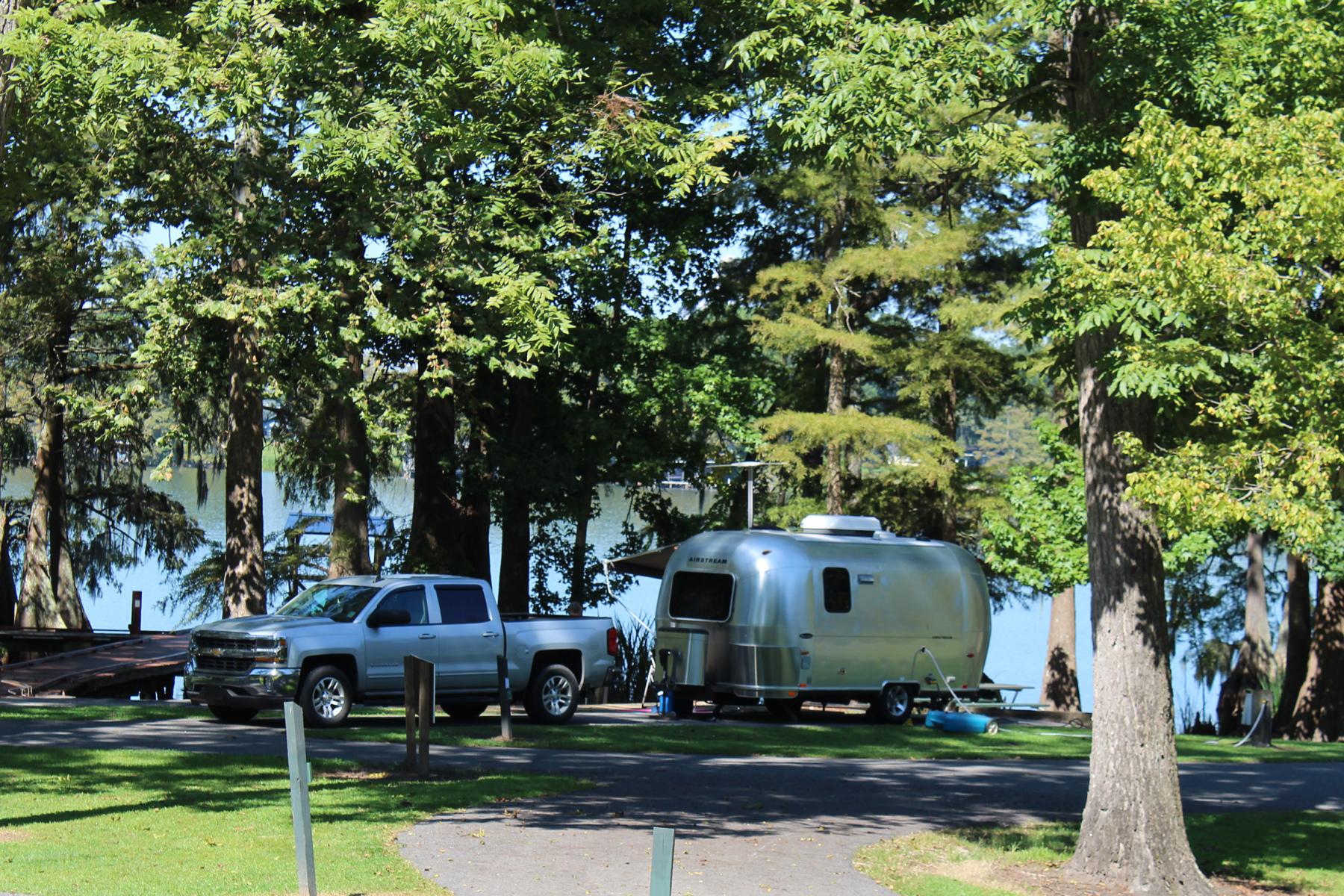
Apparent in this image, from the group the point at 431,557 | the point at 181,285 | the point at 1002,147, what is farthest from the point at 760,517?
the point at 1002,147

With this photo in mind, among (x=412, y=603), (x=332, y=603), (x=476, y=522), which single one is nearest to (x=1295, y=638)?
(x=476, y=522)

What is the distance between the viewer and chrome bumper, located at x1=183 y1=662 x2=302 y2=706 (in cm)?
1767

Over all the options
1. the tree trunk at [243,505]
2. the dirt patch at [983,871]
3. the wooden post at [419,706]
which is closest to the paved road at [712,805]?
the dirt patch at [983,871]

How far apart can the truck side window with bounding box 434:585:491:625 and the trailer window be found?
15.1 ft

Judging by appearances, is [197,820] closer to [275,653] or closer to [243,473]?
[275,653]

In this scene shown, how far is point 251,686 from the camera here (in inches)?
699

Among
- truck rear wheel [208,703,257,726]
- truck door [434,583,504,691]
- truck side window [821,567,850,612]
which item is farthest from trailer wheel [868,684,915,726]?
truck rear wheel [208,703,257,726]

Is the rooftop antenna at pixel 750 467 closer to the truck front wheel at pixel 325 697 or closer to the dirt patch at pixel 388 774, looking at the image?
the truck front wheel at pixel 325 697

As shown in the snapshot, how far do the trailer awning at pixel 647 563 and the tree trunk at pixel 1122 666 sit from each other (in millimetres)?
15455

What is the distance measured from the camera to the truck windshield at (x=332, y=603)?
62.3 ft

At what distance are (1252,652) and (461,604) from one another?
971 inches

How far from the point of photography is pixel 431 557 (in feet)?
100.0

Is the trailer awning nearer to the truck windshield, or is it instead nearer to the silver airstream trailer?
the silver airstream trailer

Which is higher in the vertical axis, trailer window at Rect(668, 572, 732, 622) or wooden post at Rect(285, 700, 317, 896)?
trailer window at Rect(668, 572, 732, 622)
